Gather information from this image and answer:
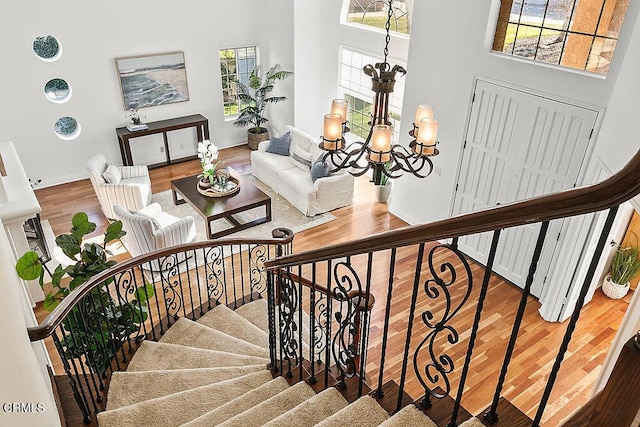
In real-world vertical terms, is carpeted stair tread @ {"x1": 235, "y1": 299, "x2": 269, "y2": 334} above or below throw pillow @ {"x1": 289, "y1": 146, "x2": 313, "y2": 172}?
below

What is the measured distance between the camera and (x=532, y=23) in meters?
5.34

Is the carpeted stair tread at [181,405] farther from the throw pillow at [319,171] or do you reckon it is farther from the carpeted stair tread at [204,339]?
the throw pillow at [319,171]

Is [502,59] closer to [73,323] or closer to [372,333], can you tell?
[372,333]

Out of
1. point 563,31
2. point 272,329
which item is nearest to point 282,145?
point 563,31

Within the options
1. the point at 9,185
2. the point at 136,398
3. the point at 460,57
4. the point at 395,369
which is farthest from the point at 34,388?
the point at 460,57

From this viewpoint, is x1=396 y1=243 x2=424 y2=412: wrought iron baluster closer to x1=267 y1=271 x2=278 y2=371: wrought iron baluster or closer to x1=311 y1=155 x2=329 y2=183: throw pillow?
x1=267 y1=271 x2=278 y2=371: wrought iron baluster

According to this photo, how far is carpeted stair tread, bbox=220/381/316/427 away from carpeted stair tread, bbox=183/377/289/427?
212 mm

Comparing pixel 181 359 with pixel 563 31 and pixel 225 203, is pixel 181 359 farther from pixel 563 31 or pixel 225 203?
pixel 563 31

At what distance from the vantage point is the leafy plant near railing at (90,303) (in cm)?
330

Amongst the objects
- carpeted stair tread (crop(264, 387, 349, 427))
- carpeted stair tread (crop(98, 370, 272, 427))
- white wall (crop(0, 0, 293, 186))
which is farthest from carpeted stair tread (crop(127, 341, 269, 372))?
white wall (crop(0, 0, 293, 186))

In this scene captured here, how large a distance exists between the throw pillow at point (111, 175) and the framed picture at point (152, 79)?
1.65 metres

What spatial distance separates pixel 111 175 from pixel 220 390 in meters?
5.36

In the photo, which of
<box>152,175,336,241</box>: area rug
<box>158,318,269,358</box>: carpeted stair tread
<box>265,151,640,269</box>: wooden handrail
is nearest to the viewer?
<box>265,151,640,269</box>: wooden handrail

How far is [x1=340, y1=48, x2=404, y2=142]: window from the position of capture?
26.7 ft
